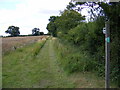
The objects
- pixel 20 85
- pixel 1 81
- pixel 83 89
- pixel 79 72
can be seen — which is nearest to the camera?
pixel 83 89

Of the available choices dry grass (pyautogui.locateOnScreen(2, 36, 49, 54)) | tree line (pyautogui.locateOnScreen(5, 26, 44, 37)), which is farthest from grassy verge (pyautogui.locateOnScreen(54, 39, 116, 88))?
tree line (pyautogui.locateOnScreen(5, 26, 44, 37))

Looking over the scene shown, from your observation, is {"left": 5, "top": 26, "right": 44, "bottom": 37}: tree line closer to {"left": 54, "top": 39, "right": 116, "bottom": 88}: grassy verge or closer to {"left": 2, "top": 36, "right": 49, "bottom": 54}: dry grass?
{"left": 2, "top": 36, "right": 49, "bottom": 54}: dry grass

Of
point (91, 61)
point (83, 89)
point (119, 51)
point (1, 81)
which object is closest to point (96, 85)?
point (83, 89)

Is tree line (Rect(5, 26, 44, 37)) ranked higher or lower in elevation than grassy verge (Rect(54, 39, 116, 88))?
higher

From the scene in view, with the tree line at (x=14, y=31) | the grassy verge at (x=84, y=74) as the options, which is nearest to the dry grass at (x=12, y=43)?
the grassy verge at (x=84, y=74)

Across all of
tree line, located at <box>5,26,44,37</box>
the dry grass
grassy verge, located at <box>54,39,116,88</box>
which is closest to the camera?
grassy verge, located at <box>54,39,116,88</box>

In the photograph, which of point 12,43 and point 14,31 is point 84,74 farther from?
point 14,31

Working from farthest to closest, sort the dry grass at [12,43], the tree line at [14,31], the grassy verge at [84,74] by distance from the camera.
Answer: the tree line at [14,31] < the dry grass at [12,43] < the grassy verge at [84,74]

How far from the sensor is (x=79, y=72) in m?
5.22

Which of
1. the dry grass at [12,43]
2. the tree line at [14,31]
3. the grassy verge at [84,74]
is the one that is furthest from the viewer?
the tree line at [14,31]

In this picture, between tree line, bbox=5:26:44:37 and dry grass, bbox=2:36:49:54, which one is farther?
tree line, bbox=5:26:44:37

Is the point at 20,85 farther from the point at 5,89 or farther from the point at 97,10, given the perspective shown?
the point at 97,10

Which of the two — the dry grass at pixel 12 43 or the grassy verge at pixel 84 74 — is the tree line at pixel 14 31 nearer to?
the dry grass at pixel 12 43

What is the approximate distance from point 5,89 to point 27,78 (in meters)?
0.99
